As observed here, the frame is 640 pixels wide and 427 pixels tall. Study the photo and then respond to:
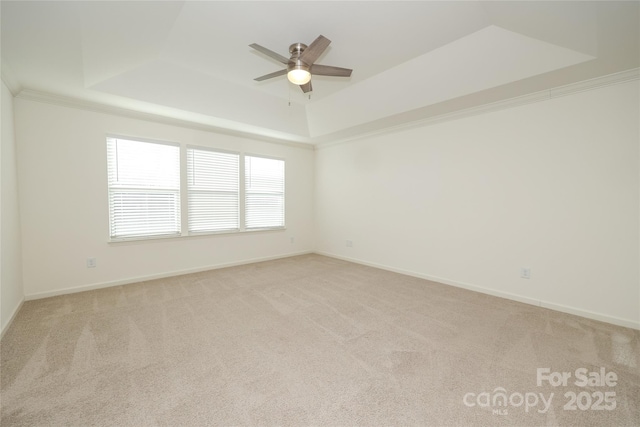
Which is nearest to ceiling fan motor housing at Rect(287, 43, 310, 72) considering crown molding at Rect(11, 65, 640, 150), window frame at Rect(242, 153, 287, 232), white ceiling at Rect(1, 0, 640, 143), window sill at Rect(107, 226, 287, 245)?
white ceiling at Rect(1, 0, 640, 143)

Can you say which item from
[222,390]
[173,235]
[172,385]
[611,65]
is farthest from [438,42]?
[173,235]

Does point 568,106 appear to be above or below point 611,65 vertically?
below

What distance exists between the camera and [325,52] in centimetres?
287

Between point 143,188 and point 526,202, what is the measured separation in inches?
209

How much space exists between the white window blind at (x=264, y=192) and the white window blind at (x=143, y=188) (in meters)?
1.29

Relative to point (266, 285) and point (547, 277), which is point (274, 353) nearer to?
point (266, 285)

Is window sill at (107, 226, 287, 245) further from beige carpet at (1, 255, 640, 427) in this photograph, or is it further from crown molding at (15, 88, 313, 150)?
crown molding at (15, 88, 313, 150)

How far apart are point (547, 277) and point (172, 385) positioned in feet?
13.0

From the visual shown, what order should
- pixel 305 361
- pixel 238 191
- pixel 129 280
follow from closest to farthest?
pixel 305 361 < pixel 129 280 < pixel 238 191

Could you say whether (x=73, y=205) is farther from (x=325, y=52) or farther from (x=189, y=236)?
(x=325, y=52)

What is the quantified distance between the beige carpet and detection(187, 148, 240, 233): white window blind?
1.56m

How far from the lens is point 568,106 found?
287 cm

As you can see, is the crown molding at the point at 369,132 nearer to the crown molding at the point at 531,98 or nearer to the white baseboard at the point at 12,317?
the crown molding at the point at 531,98

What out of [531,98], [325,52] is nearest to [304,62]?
[325,52]
